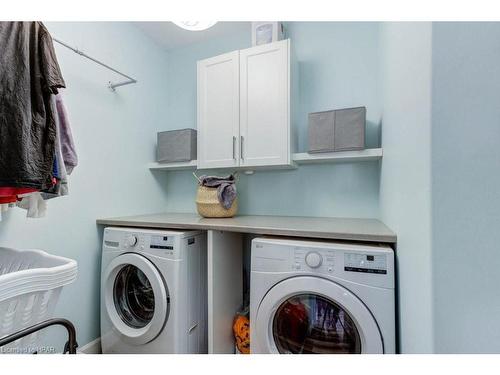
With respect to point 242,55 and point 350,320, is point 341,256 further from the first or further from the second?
point 242,55

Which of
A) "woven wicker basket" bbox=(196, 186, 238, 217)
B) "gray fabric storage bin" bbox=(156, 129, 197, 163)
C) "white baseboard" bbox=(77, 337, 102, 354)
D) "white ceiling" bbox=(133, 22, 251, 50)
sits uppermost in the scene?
"white ceiling" bbox=(133, 22, 251, 50)

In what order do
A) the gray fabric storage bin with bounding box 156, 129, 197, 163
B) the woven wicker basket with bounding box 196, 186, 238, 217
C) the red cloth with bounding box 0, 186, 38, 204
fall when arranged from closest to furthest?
1. the red cloth with bounding box 0, 186, 38, 204
2. the woven wicker basket with bounding box 196, 186, 238, 217
3. the gray fabric storage bin with bounding box 156, 129, 197, 163

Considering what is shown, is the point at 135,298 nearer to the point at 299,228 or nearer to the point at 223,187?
the point at 223,187

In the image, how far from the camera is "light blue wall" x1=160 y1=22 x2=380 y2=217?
66.8 inches

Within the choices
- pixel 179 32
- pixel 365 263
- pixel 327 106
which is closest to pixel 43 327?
pixel 365 263

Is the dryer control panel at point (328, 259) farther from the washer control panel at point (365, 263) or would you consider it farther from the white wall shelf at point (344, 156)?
the white wall shelf at point (344, 156)

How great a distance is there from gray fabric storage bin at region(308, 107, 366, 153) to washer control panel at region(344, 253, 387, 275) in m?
0.71

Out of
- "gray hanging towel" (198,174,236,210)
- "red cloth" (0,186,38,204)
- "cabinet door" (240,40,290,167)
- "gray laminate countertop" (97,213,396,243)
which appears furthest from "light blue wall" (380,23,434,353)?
"red cloth" (0,186,38,204)

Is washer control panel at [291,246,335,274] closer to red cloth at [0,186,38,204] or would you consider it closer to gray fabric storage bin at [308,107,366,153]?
gray fabric storage bin at [308,107,366,153]

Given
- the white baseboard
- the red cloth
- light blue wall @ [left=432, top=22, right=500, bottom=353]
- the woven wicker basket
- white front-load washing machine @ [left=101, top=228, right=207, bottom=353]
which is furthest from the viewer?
the woven wicker basket

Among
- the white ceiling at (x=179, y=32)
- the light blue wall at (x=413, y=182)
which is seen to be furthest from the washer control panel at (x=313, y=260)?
the white ceiling at (x=179, y=32)

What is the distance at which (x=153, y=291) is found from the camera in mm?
1409

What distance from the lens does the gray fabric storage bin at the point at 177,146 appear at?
1.90 meters

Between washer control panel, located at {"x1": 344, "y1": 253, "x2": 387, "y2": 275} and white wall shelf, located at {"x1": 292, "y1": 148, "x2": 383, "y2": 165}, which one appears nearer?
washer control panel, located at {"x1": 344, "y1": 253, "x2": 387, "y2": 275}
